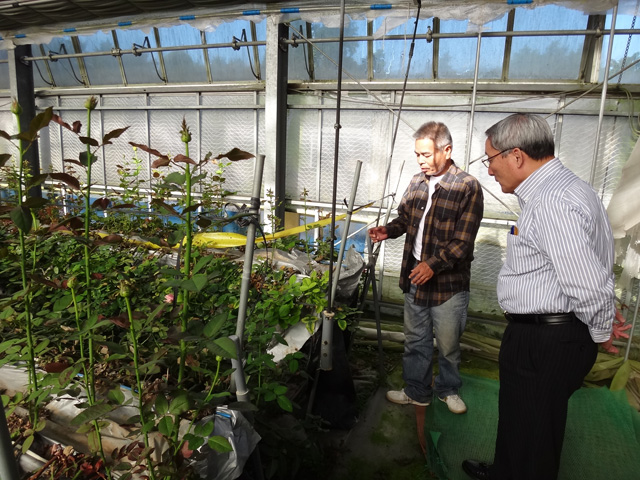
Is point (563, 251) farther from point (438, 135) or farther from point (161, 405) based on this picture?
point (161, 405)

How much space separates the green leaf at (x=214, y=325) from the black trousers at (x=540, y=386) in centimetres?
130

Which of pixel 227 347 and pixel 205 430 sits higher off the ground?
pixel 227 347

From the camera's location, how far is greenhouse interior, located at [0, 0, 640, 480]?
3.69ft

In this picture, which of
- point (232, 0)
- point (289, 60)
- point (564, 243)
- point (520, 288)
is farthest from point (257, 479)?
point (289, 60)

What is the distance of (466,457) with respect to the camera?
2354 millimetres

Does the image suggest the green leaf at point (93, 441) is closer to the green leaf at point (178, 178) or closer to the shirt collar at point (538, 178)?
the green leaf at point (178, 178)

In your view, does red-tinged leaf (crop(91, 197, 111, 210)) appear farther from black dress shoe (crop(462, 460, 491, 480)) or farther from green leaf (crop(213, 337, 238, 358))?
black dress shoe (crop(462, 460, 491, 480))

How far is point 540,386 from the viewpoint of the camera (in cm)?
160

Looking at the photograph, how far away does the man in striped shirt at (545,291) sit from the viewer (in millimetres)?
1439

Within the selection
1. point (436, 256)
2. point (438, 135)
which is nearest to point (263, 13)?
point (438, 135)

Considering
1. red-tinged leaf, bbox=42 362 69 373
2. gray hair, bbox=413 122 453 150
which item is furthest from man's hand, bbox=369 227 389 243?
red-tinged leaf, bbox=42 362 69 373

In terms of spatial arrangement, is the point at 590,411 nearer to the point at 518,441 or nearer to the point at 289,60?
the point at 518,441

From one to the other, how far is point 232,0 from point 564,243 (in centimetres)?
439

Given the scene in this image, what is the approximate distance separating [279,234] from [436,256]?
6.14 feet
